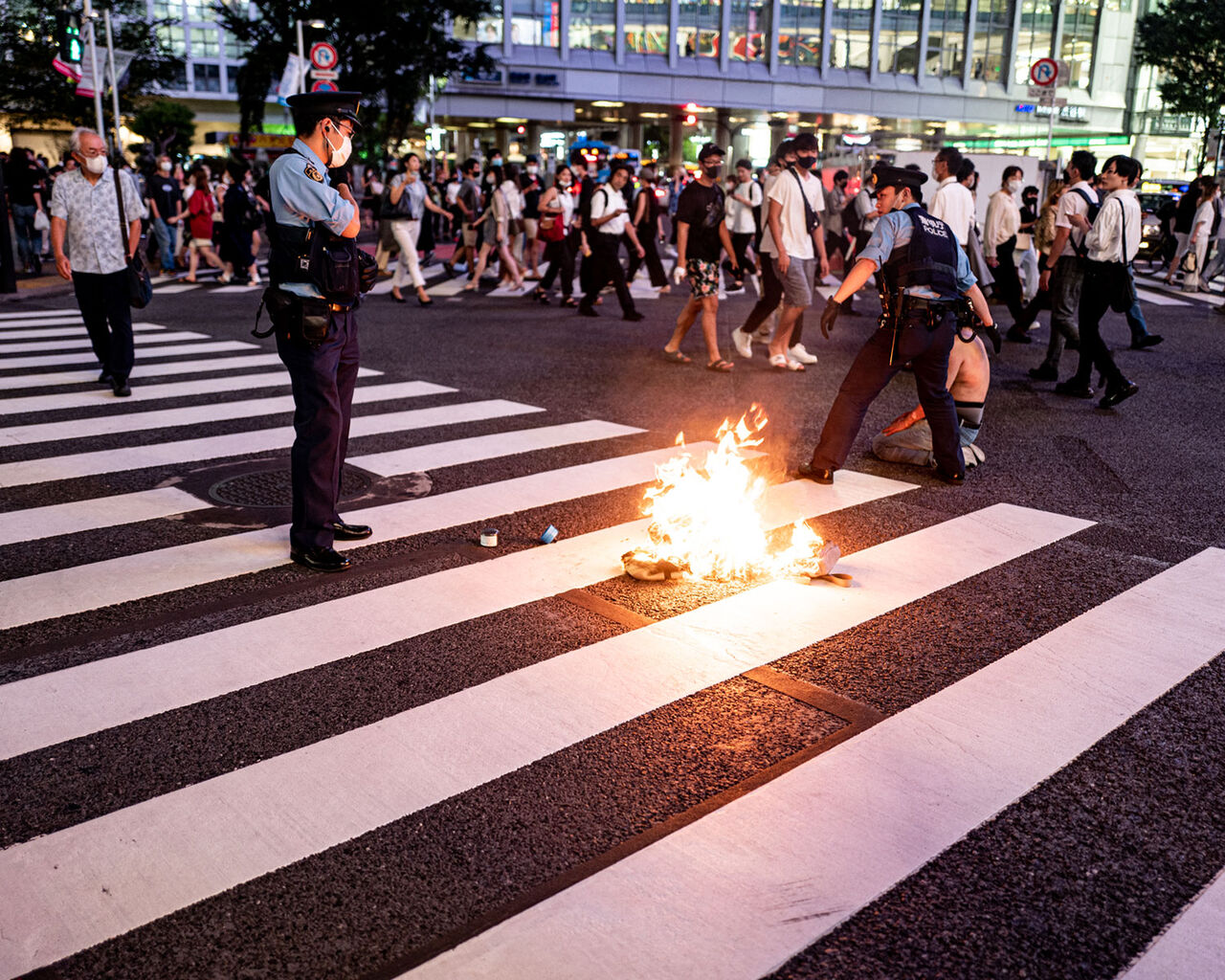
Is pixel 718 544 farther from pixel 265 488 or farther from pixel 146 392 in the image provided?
pixel 146 392

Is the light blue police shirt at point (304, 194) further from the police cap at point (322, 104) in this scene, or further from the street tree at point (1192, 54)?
the street tree at point (1192, 54)

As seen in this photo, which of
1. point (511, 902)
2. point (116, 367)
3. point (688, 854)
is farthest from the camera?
point (116, 367)

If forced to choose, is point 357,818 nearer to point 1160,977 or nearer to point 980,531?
point 1160,977

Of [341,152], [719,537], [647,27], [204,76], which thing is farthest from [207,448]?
[204,76]

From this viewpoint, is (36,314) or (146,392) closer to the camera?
(146,392)

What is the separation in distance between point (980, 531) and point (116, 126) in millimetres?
19340

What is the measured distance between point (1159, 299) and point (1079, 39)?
67.3 metres

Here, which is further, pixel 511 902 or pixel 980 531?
pixel 980 531

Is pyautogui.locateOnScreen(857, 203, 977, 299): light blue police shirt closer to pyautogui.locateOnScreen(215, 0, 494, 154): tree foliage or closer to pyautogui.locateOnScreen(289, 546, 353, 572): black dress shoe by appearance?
pyautogui.locateOnScreen(289, 546, 353, 572): black dress shoe

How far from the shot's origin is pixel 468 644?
438cm

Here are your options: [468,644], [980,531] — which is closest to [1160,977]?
[468,644]

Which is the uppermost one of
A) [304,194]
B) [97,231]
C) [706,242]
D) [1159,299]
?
[304,194]

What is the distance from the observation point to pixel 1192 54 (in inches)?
2071

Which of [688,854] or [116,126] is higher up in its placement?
[116,126]
